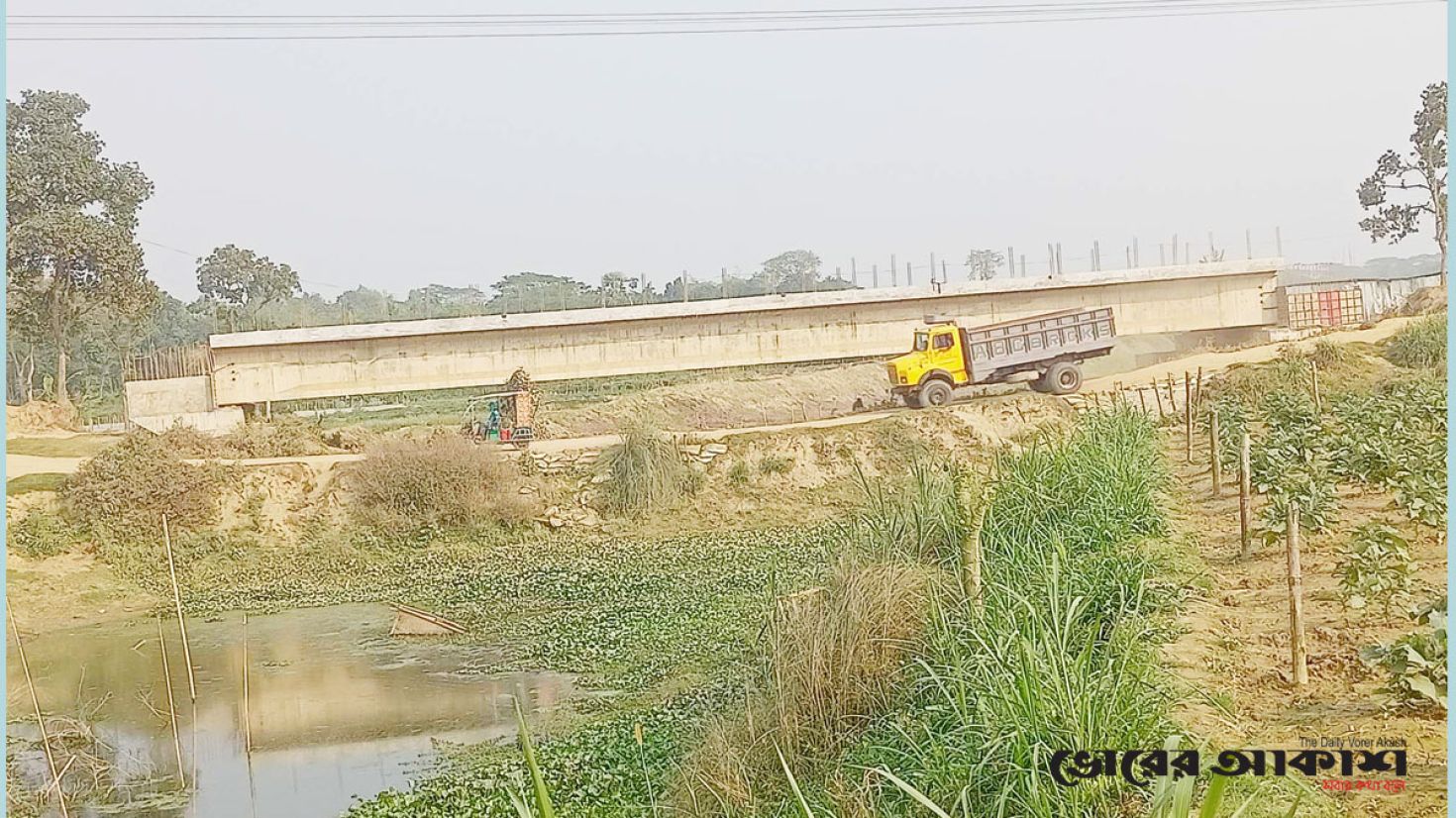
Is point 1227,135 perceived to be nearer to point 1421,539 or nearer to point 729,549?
point 1421,539

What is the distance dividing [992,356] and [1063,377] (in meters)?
0.18

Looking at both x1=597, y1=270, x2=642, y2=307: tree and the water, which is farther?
x1=597, y1=270, x2=642, y2=307: tree

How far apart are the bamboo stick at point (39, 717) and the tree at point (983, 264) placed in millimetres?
2419

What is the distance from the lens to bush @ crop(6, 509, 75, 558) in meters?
3.23

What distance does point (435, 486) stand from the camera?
3.29 meters

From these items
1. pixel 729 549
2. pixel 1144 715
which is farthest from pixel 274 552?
pixel 1144 715

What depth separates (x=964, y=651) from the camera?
286 cm

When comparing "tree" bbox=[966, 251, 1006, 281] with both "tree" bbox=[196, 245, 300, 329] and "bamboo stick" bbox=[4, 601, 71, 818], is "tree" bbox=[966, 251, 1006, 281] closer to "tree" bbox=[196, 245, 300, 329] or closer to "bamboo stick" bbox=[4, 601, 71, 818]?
"tree" bbox=[196, 245, 300, 329]

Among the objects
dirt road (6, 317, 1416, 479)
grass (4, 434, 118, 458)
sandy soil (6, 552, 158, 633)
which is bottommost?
sandy soil (6, 552, 158, 633)

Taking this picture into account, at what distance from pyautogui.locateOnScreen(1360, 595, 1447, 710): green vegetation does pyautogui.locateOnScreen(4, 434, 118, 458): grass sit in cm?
Result: 292

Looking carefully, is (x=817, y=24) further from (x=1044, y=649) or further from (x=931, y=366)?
(x=1044, y=649)

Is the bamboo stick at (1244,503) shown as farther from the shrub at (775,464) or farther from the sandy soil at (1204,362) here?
the shrub at (775,464)

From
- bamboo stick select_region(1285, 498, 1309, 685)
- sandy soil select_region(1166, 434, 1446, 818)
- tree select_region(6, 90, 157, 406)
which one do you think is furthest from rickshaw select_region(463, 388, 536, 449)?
bamboo stick select_region(1285, 498, 1309, 685)

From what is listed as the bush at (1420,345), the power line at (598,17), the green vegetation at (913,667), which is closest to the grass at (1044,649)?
the green vegetation at (913,667)
